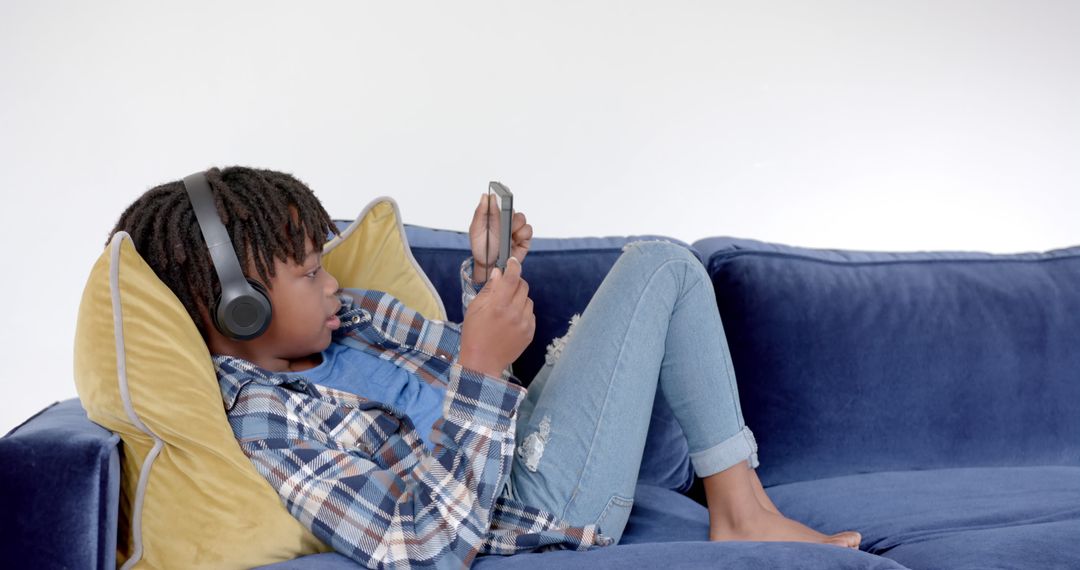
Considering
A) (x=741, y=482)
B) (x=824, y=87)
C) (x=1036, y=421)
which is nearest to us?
(x=741, y=482)

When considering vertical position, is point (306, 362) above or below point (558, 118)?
below

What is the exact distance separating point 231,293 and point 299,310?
5.1 inches

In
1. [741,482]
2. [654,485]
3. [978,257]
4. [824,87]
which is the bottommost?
[654,485]

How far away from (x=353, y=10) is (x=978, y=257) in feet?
4.59

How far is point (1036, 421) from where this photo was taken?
5.95ft

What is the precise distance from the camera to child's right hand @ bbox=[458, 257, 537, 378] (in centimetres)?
114

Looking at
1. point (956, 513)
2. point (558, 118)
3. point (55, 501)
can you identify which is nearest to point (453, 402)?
point (55, 501)

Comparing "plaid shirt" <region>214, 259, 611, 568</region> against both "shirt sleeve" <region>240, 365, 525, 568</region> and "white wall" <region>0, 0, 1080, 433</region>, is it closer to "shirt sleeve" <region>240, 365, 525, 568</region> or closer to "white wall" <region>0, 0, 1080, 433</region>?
"shirt sleeve" <region>240, 365, 525, 568</region>

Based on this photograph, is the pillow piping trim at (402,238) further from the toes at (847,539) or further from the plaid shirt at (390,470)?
the toes at (847,539)

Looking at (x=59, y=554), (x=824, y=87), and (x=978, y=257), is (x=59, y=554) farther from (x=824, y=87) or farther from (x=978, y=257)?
(x=824, y=87)

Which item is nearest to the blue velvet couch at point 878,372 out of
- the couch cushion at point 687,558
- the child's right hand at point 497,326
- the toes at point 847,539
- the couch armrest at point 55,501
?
the toes at point 847,539

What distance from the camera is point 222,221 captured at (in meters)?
1.20

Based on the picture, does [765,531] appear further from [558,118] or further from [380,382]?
[558,118]

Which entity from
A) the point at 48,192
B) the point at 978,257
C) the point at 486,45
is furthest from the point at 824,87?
the point at 48,192
